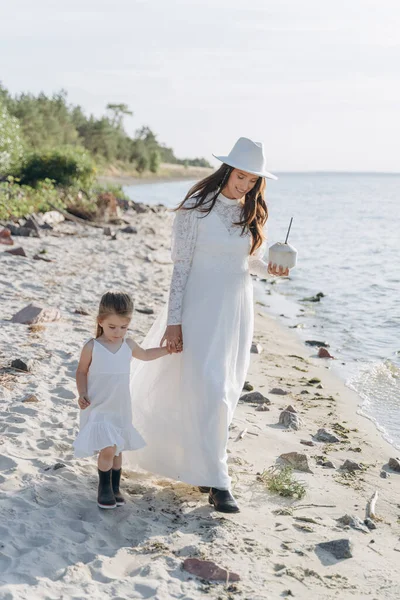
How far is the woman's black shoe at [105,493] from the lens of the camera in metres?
4.20

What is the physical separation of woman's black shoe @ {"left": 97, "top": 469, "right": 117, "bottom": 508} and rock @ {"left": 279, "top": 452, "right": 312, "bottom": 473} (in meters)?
1.50

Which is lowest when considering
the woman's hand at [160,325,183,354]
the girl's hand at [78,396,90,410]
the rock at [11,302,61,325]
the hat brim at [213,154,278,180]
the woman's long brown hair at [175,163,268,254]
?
the rock at [11,302,61,325]

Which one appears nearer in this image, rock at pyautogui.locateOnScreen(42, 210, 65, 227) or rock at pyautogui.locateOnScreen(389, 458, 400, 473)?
rock at pyautogui.locateOnScreen(389, 458, 400, 473)

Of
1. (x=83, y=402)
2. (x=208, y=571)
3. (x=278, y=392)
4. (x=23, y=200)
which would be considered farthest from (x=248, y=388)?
(x=23, y=200)

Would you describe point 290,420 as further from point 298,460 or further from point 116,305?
point 116,305

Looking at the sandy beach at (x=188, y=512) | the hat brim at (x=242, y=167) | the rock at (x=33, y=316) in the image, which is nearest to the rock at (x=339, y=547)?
the sandy beach at (x=188, y=512)

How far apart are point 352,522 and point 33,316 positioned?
4.58 m

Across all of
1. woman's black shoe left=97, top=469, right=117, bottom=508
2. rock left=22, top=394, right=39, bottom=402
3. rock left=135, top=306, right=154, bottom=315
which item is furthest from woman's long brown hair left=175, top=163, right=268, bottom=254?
rock left=135, top=306, right=154, bottom=315

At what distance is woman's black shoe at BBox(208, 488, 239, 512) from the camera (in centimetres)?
433

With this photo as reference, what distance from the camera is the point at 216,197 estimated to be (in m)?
4.37

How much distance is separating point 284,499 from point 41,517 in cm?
150

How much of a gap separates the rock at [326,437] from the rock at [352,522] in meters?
1.57

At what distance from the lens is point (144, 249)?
647 inches

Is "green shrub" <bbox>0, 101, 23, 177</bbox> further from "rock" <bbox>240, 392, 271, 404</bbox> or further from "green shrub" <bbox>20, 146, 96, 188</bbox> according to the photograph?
"rock" <bbox>240, 392, 271, 404</bbox>
